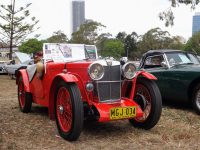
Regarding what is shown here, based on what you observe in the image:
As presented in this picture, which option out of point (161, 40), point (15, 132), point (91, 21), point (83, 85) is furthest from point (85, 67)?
point (161, 40)

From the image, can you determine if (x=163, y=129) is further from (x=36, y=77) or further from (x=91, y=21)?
(x=91, y=21)

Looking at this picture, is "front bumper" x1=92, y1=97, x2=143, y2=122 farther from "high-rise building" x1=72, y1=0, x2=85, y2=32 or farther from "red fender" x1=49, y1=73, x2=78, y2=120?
"high-rise building" x1=72, y1=0, x2=85, y2=32

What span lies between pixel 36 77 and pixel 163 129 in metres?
2.78

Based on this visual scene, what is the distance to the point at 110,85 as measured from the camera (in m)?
5.59

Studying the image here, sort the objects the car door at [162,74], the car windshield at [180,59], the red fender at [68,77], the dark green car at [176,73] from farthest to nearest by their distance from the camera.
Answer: the car windshield at [180,59], the car door at [162,74], the dark green car at [176,73], the red fender at [68,77]

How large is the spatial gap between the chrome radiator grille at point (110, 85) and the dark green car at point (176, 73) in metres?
2.47

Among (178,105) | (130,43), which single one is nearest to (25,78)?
(178,105)

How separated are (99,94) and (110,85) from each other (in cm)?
25

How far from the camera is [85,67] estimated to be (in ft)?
18.5

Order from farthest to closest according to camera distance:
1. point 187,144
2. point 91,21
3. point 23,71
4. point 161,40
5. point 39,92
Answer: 1. point 161,40
2. point 91,21
3. point 23,71
4. point 39,92
5. point 187,144

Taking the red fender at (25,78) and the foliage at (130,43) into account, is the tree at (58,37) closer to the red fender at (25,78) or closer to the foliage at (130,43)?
the foliage at (130,43)

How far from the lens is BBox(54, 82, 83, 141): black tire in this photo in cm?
498

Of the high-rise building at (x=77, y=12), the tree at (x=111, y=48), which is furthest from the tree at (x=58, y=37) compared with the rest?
the high-rise building at (x=77, y=12)

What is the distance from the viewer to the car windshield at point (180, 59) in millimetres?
8492
